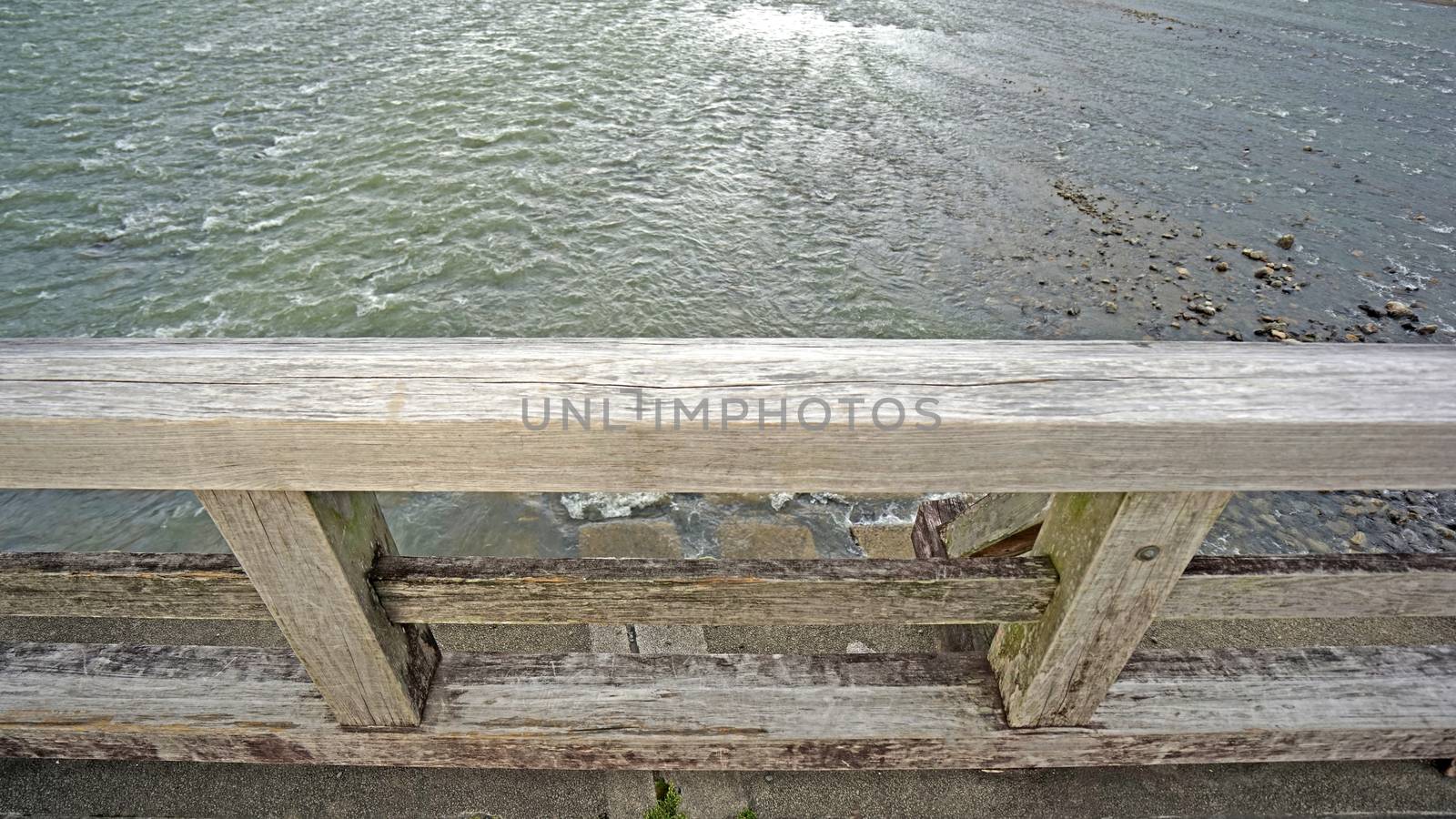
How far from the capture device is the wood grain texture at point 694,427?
4.05 ft

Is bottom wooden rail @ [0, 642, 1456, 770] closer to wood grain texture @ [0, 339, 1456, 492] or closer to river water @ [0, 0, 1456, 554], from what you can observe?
wood grain texture @ [0, 339, 1456, 492]

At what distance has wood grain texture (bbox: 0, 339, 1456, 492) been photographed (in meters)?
1.24

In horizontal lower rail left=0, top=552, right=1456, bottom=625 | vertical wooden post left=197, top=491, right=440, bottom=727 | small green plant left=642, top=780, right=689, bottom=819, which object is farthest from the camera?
small green plant left=642, top=780, right=689, bottom=819

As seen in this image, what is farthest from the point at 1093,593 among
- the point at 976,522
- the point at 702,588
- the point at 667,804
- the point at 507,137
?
the point at 507,137

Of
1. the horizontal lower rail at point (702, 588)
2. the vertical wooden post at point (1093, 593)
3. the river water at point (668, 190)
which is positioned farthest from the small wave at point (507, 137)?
the vertical wooden post at point (1093, 593)

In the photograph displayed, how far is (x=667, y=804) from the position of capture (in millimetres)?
2072

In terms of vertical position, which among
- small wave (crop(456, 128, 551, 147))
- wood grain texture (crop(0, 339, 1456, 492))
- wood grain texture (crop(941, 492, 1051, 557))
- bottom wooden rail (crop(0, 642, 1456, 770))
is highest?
wood grain texture (crop(0, 339, 1456, 492))

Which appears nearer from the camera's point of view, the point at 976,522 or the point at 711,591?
the point at 711,591

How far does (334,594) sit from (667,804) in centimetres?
102

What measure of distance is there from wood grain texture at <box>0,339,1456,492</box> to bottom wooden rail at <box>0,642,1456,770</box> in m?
0.87

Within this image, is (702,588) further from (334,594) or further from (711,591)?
(334,594)

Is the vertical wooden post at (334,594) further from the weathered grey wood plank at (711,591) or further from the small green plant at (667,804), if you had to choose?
the small green plant at (667,804)

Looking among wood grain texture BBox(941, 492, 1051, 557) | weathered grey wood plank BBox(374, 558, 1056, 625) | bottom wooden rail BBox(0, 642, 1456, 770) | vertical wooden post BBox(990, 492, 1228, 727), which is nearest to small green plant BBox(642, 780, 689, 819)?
bottom wooden rail BBox(0, 642, 1456, 770)

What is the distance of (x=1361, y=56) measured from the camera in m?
13.2
